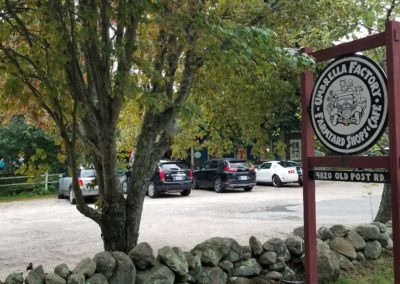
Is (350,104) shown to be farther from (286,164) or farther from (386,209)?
(286,164)

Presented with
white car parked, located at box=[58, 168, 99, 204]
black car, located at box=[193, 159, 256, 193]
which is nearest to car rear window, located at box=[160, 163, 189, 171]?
black car, located at box=[193, 159, 256, 193]

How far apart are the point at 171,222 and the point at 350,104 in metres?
9.31

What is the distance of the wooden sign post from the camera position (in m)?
4.09

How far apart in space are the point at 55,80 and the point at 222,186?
18467mm

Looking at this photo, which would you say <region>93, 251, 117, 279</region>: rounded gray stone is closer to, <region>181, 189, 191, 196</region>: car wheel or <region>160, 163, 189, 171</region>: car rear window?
<region>160, 163, 189, 171</region>: car rear window

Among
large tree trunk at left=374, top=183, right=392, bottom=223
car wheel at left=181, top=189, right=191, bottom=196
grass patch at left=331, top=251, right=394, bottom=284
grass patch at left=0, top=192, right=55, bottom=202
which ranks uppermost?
large tree trunk at left=374, top=183, right=392, bottom=223

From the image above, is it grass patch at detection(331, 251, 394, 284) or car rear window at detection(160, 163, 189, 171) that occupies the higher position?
car rear window at detection(160, 163, 189, 171)

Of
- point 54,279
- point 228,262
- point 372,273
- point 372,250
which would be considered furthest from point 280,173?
point 54,279

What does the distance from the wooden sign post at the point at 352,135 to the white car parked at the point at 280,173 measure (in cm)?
2050

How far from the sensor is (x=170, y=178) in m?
20.4

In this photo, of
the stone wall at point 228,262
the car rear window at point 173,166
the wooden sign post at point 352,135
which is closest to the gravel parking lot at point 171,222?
the car rear window at point 173,166

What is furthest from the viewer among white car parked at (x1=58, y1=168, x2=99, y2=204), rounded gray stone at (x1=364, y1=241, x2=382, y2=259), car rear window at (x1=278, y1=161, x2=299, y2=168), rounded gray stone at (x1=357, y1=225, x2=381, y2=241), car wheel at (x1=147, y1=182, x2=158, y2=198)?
car rear window at (x1=278, y1=161, x2=299, y2=168)

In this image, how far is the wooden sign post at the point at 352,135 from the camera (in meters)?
4.09

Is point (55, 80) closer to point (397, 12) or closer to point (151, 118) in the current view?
point (151, 118)
